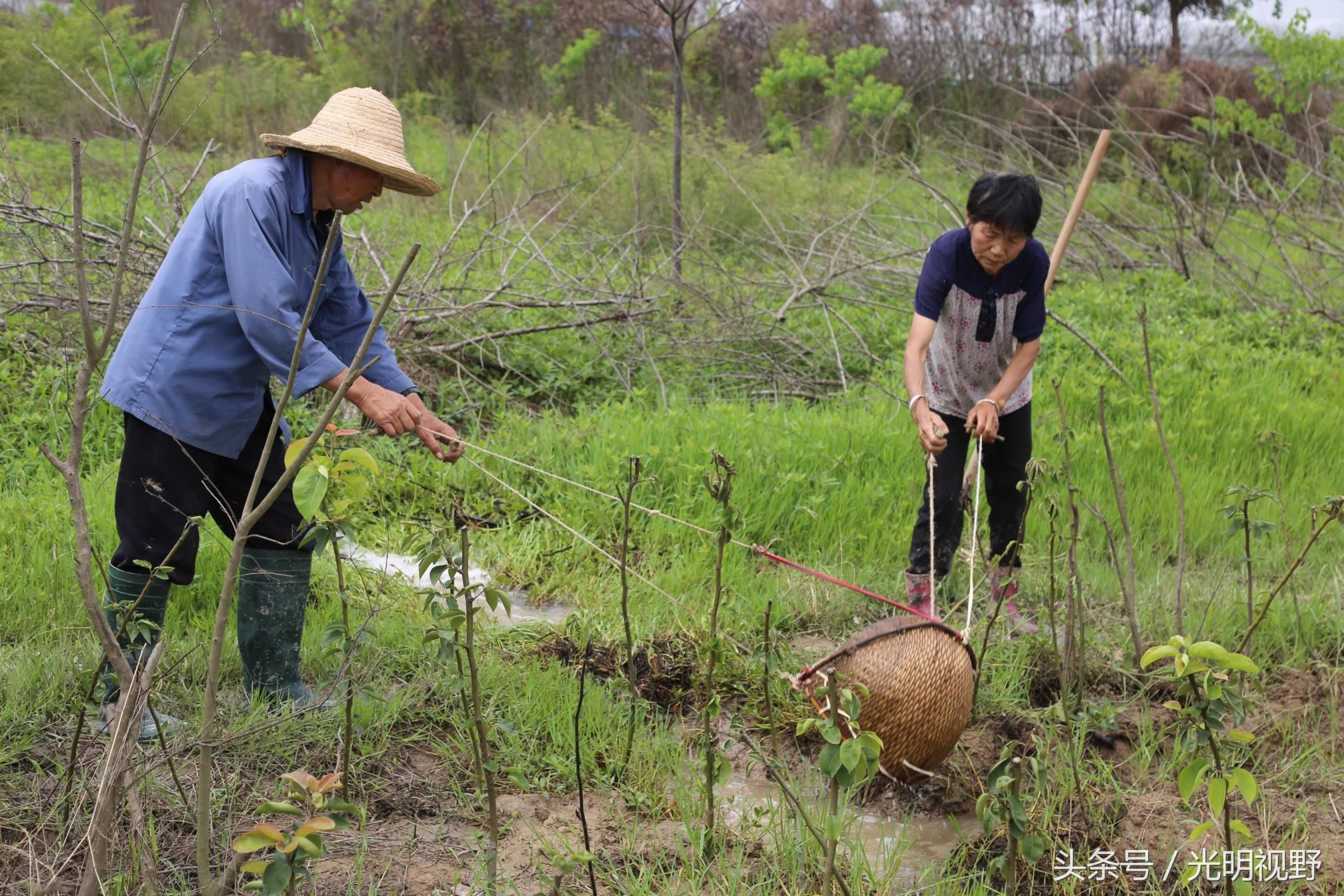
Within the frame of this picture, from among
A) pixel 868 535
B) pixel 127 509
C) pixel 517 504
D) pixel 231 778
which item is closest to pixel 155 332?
pixel 127 509

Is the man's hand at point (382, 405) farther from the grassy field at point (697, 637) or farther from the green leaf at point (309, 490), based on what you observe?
the green leaf at point (309, 490)

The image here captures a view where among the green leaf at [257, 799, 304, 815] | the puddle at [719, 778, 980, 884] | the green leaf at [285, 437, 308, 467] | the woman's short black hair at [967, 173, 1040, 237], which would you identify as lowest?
the puddle at [719, 778, 980, 884]

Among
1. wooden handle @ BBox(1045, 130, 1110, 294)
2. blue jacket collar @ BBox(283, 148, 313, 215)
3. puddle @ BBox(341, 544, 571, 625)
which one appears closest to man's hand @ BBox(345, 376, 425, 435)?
blue jacket collar @ BBox(283, 148, 313, 215)

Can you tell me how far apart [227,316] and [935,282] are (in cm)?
218

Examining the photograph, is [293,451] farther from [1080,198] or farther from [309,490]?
[1080,198]

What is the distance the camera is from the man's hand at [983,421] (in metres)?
3.54

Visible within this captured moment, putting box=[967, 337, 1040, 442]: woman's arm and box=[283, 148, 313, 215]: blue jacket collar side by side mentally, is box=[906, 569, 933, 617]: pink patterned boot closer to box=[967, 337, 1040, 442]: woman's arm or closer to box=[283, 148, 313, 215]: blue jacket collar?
box=[967, 337, 1040, 442]: woman's arm

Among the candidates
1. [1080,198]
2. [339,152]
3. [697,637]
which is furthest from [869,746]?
[1080,198]

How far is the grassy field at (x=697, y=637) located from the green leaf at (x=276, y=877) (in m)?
A: 0.45

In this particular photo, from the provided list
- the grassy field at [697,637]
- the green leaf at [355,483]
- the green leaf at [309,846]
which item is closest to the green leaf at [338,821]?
the green leaf at [309,846]

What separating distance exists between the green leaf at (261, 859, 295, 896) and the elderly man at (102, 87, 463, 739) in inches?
50.4

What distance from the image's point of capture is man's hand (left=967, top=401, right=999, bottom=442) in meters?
3.54

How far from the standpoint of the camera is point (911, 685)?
112 inches

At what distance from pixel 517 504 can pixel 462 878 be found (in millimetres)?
2213
